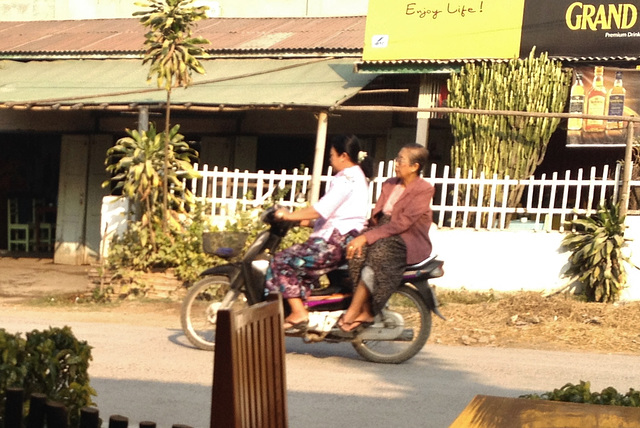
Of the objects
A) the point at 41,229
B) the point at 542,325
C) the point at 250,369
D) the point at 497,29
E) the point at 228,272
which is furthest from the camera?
the point at 41,229

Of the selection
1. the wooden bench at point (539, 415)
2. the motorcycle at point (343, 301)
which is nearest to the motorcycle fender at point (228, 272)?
the motorcycle at point (343, 301)

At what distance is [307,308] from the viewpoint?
24.6 ft

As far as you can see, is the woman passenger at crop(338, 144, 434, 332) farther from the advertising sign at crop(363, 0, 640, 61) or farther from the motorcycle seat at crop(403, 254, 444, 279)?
the advertising sign at crop(363, 0, 640, 61)

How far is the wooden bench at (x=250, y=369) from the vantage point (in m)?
2.67

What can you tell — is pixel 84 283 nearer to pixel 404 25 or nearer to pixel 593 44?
pixel 404 25

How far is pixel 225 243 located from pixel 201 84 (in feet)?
25.0

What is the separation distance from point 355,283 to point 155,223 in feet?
17.7

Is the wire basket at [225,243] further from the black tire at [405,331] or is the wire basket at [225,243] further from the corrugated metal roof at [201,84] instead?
the corrugated metal roof at [201,84]

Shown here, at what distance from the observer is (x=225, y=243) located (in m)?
7.90

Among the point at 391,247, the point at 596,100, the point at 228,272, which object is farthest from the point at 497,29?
the point at 228,272

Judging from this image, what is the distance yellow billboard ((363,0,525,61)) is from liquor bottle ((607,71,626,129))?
1.27 meters

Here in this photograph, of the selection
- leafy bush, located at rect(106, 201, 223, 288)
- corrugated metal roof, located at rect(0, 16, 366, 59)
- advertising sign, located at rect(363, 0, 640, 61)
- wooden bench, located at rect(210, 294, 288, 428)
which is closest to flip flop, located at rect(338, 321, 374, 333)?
wooden bench, located at rect(210, 294, 288, 428)

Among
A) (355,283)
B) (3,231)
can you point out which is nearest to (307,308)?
(355,283)

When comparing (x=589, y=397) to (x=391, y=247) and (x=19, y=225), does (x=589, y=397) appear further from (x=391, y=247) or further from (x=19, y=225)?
(x=19, y=225)
